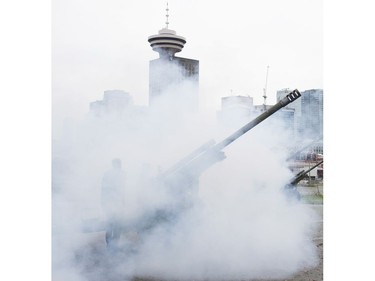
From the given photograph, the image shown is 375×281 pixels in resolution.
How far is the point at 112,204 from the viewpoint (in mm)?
3012

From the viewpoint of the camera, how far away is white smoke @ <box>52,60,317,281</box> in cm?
296

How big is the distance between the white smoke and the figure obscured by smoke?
0.20ft

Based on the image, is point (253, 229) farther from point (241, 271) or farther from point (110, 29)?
point (110, 29)

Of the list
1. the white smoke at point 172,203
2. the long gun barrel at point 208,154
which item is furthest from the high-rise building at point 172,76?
the long gun barrel at point 208,154

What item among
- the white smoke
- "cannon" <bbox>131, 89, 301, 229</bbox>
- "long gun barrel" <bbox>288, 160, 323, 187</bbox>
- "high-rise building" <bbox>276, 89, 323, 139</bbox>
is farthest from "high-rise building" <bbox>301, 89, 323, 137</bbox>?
"long gun barrel" <bbox>288, 160, 323, 187</bbox>

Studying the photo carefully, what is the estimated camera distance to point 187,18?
3.12m

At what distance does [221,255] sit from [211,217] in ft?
0.99

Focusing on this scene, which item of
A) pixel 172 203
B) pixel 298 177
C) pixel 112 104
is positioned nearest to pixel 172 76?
pixel 112 104

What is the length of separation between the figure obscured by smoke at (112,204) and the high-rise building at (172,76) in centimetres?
65

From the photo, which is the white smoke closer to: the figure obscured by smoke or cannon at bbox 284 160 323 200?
the figure obscured by smoke

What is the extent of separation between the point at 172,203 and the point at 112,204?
1.48 ft

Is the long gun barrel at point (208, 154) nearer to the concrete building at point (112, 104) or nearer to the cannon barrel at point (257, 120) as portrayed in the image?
the cannon barrel at point (257, 120)
